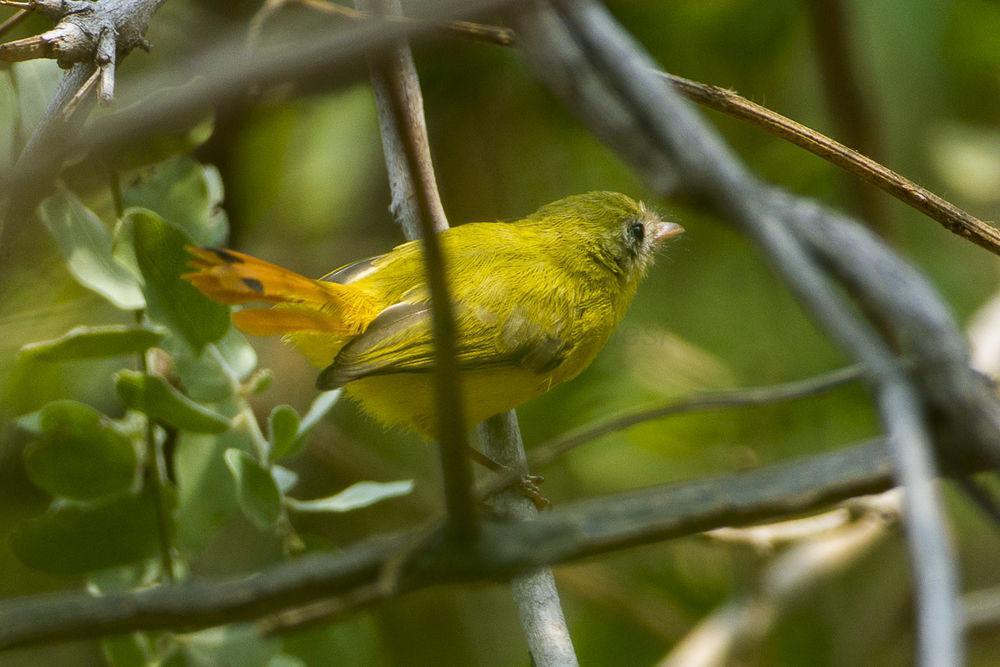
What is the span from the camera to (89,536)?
1832 millimetres

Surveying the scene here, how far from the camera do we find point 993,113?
4.07 meters

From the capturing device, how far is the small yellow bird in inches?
96.0

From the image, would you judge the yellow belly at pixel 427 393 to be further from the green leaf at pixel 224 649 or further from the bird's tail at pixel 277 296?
the green leaf at pixel 224 649

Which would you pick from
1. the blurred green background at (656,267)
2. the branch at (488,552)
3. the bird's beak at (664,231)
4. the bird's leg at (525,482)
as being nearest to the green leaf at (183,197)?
the bird's leg at (525,482)

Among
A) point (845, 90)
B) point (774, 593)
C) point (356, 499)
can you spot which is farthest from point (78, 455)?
point (845, 90)

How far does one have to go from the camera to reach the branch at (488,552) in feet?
2.97

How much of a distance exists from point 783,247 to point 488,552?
378 mm

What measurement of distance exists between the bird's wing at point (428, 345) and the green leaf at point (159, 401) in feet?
1.71

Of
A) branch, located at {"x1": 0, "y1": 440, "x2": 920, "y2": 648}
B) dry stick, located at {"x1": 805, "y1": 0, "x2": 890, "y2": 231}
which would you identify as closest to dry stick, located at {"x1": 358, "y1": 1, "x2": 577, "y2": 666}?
branch, located at {"x1": 0, "y1": 440, "x2": 920, "y2": 648}

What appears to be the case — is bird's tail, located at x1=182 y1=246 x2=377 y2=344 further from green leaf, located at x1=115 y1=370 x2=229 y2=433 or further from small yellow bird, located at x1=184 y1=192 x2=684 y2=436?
green leaf, located at x1=115 y1=370 x2=229 y2=433

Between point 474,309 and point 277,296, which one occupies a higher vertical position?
point 474,309

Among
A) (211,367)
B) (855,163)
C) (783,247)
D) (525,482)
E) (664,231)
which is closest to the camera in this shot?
(783,247)

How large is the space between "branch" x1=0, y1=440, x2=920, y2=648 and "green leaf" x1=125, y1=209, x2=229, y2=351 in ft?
3.02

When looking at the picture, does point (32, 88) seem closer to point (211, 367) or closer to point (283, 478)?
point (211, 367)
